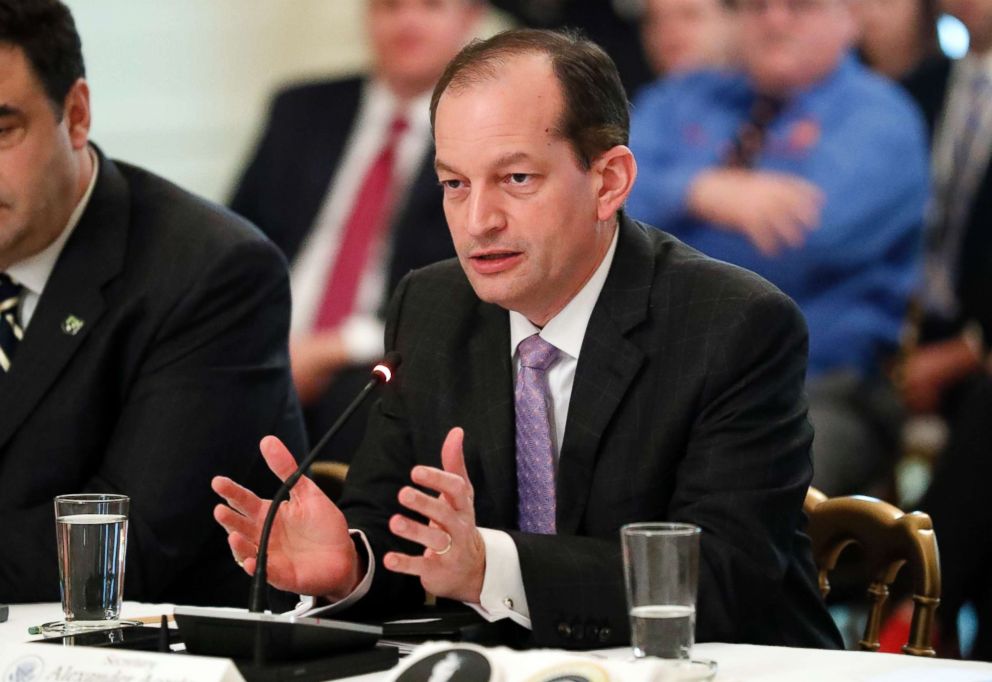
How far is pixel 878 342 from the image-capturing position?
14.7 feet

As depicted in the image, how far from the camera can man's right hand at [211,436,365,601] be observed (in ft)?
6.31

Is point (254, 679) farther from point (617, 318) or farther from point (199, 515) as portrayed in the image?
point (199, 515)

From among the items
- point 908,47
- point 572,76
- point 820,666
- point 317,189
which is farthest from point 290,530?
point 317,189

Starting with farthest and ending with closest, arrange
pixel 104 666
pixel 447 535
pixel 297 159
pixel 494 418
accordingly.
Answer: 1. pixel 297 159
2. pixel 494 418
3. pixel 447 535
4. pixel 104 666

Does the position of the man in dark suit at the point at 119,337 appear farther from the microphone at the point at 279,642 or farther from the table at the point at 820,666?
the microphone at the point at 279,642

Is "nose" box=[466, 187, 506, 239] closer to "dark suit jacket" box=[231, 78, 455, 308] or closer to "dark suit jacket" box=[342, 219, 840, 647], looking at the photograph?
"dark suit jacket" box=[342, 219, 840, 647]

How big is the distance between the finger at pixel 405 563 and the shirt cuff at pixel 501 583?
11 cm

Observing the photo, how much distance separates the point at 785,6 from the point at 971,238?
2.93ft

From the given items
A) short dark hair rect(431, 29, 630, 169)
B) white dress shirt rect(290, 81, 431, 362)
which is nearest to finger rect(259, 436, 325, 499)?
short dark hair rect(431, 29, 630, 169)

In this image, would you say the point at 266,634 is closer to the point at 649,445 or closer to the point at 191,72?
the point at 649,445

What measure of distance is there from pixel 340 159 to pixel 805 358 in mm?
3248

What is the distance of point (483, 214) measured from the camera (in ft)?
7.07

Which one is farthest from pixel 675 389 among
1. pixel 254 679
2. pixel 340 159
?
pixel 340 159

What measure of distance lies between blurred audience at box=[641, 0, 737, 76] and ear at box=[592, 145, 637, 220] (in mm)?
2494
